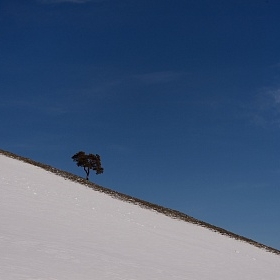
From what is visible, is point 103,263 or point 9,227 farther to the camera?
point 9,227

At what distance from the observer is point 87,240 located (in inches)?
510

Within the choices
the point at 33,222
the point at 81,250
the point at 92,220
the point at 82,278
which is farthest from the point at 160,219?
the point at 82,278

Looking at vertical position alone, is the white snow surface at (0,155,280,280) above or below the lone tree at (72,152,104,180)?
below

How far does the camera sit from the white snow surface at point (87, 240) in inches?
360

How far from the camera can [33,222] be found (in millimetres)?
13359

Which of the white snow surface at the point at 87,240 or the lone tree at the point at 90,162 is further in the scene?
the lone tree at the point at 90,162

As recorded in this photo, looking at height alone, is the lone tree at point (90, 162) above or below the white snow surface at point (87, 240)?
above

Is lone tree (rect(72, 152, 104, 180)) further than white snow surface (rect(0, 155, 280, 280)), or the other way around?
lone tree (rect(72, 152, 104, 180))

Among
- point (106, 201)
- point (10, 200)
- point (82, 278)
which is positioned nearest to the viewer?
point (82, 278)

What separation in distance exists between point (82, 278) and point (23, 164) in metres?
20.7

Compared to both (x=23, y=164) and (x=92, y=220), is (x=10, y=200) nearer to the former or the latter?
(x=92, y=220)

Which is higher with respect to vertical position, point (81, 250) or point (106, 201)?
point (106, 201)

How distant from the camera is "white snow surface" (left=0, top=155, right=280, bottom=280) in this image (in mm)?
9133

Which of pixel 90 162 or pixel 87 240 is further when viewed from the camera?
pixel 90 162
